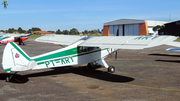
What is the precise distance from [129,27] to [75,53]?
51.3 m

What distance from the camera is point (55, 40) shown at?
15297mm

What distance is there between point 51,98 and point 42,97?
1.26 feet

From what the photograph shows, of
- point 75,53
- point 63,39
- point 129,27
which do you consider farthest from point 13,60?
point 129,27

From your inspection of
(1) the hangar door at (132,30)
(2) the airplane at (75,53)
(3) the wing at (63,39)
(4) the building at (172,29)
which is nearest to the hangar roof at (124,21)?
(1) the hangar door at (132,30)

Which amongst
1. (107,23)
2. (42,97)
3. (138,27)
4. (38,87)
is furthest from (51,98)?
(107,23)

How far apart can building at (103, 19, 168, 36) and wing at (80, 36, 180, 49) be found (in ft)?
146

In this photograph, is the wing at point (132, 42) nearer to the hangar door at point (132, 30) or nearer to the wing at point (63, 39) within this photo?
the wing at point (63, 39)

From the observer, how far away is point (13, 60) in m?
8.16

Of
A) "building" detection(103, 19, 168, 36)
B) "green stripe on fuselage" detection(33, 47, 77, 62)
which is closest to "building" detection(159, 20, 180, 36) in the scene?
"building" detection(103, 19, 168, 36)

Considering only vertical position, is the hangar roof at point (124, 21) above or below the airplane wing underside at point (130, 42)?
above

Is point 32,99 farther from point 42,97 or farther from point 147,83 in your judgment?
point 147,83

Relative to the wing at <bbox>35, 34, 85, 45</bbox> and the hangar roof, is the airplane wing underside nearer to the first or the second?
the wing at <bbox>35, 34, 85, 45</bbox>

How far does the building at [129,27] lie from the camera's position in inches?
2176

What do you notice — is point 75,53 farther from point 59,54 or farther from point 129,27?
point 129,27
